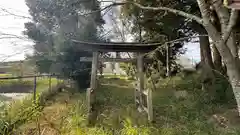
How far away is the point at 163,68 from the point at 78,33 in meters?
A: 4.81

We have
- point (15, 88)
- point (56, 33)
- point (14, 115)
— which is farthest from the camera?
point (15, 88)

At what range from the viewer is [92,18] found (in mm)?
Result: 9242

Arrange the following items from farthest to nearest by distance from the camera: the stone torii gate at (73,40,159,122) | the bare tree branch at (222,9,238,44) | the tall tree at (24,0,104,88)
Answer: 1. the tall tree at (24,0,104,88)
2. the stone torii gate at (73,40,159,122)
3. the bare tree branch at (222,9,238,44)

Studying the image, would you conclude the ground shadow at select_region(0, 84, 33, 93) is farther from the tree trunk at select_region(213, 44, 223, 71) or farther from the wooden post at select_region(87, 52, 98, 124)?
the tree trunk at select_region(213, 44, 223, 71)

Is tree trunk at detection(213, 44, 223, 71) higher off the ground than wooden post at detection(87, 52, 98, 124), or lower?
higher

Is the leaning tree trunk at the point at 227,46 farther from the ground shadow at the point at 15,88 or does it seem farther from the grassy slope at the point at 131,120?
the ground shadow at the point at 15,88

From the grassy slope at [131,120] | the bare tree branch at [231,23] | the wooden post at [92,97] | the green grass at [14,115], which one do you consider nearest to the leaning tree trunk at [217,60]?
the grassy slope at [131,120]

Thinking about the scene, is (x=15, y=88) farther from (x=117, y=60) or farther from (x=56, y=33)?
(x=117, y=60)

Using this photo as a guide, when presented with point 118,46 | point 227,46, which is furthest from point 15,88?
point 227,46

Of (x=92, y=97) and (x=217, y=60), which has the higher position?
(x=217, y=60)

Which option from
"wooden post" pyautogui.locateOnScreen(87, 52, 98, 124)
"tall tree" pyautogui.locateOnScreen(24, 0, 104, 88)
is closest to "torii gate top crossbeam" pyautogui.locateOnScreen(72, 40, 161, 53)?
"wooden post" pyautogui.locateOnScreen(87, 52, 98, 124)

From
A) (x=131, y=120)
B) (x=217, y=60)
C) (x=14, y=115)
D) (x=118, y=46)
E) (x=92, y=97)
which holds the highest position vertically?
(x=118, y=46)

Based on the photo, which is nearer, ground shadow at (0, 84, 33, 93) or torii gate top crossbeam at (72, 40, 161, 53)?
torii gate top crossbeam at (72, 40, 161, 53)

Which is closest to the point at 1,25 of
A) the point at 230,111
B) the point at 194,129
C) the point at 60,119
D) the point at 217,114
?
the point at 60,119
